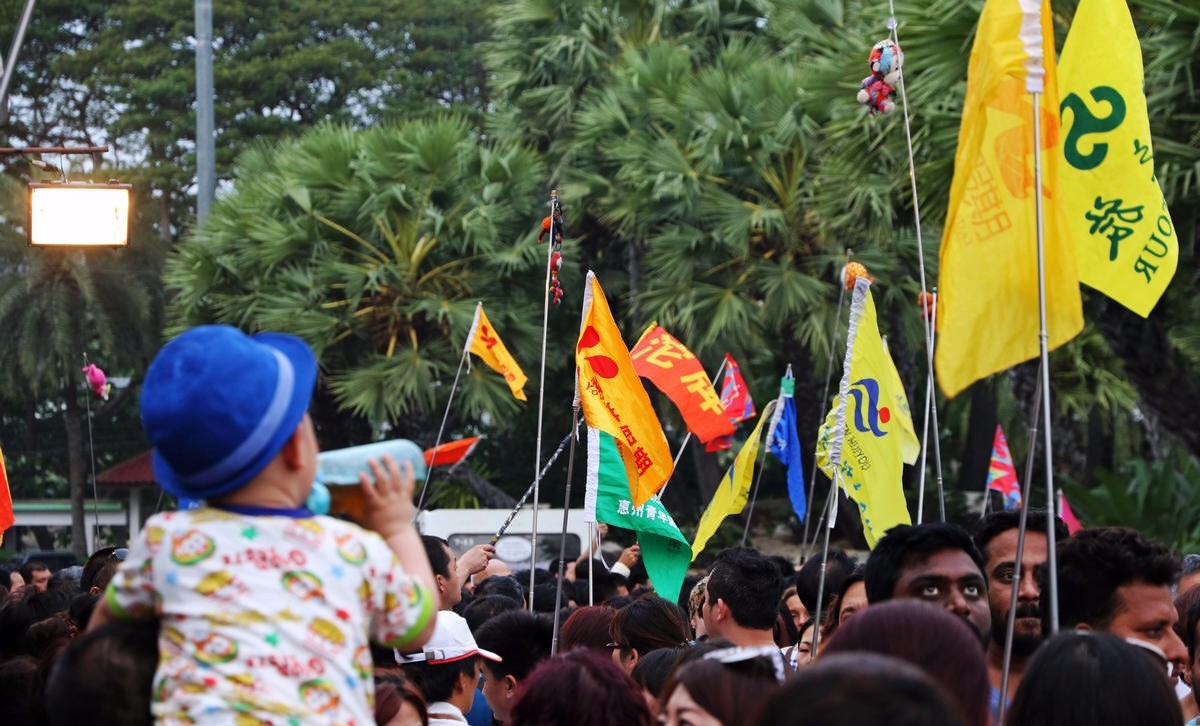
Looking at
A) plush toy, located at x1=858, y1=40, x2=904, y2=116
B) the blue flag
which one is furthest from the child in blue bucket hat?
the blue flag

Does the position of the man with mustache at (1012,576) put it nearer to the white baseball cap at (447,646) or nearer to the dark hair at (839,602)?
the dark hair at (839,602)

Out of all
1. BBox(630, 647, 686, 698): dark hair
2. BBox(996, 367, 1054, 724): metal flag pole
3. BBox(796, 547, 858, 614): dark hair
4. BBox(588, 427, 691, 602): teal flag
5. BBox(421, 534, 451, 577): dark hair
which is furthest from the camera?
BBox(588, 427, 691, 602): teal flag

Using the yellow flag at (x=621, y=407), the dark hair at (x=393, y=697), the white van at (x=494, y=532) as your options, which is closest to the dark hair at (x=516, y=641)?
the dark hair at (x=393, y=697)

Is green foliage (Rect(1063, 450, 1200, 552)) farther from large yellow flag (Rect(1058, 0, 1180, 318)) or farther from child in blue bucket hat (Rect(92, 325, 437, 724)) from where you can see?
child in blue bucket hat (Rect(92, 325, 437, 724))

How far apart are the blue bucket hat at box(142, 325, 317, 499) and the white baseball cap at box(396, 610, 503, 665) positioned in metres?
2.37

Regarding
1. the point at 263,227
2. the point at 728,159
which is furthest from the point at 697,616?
the point at 263,227

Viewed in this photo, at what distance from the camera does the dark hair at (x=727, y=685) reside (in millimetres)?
3012

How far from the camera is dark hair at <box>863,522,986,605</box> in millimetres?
4180

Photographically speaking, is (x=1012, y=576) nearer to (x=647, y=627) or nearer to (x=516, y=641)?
(x=647, y=627)

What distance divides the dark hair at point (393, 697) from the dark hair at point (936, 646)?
58.5 inches

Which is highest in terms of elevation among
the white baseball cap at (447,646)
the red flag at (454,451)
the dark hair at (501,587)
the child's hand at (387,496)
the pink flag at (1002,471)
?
the child's hand at (387,496)

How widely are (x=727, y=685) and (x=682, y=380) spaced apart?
292 inches

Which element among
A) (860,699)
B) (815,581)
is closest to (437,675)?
(815,581)

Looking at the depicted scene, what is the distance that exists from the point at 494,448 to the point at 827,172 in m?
16.0
